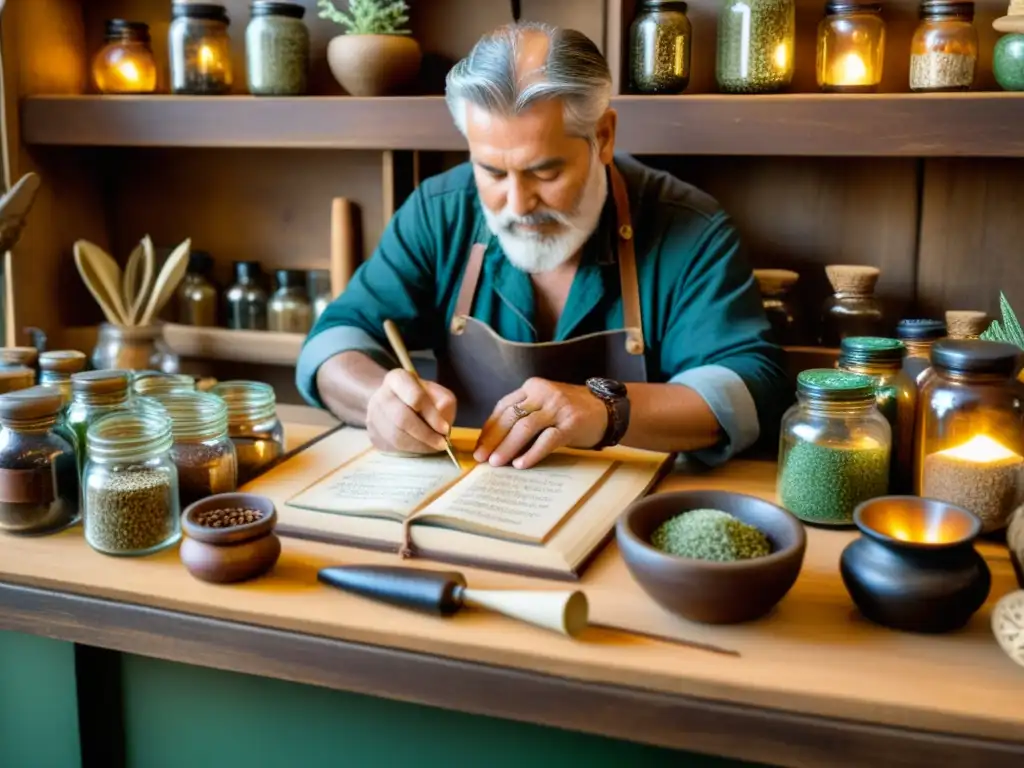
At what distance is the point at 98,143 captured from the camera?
7.57 ft

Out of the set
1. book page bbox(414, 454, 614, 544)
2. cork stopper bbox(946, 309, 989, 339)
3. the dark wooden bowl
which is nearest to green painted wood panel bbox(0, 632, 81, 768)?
book page bbox(414, 454, 614, 544)

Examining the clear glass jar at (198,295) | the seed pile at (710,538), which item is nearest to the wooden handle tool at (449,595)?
the seed pile at (710,538)

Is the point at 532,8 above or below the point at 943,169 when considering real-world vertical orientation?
above

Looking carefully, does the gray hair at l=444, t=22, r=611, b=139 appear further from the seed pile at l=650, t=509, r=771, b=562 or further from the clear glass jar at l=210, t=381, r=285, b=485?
the seed pile at l=650, t=509, r=771, b=562

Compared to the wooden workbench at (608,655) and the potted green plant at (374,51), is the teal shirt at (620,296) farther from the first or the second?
the wooden workbench at (608,655)

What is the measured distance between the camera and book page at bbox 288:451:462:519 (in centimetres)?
136

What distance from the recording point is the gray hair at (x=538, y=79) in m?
1.64

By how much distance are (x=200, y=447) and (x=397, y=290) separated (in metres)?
0.67

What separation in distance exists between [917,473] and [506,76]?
0.84m

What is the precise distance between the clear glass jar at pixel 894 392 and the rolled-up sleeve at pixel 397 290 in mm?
853

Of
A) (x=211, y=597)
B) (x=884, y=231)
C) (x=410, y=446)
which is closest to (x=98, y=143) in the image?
(x=410, y=446)

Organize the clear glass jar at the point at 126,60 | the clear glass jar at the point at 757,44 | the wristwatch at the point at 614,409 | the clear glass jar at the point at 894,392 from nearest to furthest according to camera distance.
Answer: the clear glass jar at the point at 894,392 → the wristwatch at the point at 614,409 → the clear glass jar at the point at 757,44 → the clear glass jar at the point at 126,60

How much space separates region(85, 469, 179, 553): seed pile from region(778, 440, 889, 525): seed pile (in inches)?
31.0

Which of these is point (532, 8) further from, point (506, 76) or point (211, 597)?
point (211, 597)
